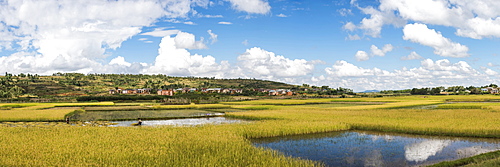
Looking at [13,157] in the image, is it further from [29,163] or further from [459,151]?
[459,151]

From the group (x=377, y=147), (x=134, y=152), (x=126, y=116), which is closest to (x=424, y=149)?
(x=377, y=147)

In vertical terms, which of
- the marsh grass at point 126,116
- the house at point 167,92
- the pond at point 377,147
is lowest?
the marsh grass at point 126,116

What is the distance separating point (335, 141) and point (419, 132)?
7697 mm

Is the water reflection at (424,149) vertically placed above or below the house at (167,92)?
below

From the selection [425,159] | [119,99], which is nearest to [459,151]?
[425,159]

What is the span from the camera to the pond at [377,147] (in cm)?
1852

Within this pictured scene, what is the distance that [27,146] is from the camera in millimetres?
18125

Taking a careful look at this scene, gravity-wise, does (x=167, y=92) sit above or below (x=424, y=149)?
above

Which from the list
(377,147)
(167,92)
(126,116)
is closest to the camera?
(377,147)

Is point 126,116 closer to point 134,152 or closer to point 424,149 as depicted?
point 134,152

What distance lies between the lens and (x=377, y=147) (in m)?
21.9

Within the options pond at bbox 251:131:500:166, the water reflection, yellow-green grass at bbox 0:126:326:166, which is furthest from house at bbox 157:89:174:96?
the water reflection

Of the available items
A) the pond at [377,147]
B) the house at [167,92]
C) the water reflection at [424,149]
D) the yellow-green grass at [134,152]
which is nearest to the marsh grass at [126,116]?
the yellow-green grass at [134,152]

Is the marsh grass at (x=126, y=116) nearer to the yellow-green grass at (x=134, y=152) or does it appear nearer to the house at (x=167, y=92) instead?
the yellow-green grass at (x=134, y=152)
